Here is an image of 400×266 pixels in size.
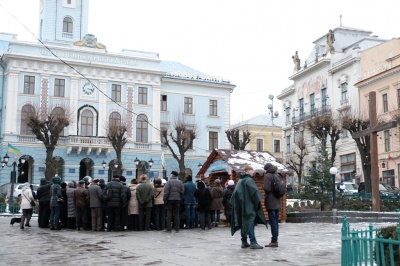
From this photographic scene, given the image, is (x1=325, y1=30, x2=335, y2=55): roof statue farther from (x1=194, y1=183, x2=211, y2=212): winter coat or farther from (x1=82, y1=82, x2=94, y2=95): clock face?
(x1=194, y1=183, x2=211, y2=212): winter coat

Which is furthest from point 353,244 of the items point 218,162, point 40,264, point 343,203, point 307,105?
point 307,105

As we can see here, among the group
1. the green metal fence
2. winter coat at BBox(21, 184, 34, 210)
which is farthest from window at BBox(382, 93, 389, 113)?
the green metal fence

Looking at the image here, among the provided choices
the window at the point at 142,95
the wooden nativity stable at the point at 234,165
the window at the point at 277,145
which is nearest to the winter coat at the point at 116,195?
the wooden nativity stable at the point at 234,165

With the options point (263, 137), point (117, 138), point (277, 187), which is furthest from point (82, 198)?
point (263, 137)

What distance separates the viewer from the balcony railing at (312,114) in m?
46.7

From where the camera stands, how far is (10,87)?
149 ft

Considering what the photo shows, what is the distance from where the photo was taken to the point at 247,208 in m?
10.6

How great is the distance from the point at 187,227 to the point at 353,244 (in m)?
11.4

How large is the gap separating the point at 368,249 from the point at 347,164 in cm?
4046

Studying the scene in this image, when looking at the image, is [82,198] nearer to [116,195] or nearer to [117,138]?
[116,195]

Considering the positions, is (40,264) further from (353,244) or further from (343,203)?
(343,203)

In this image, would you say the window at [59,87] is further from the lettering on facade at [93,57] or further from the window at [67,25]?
the window at [67,25]

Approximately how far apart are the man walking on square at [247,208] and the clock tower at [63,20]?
44521 millimetres

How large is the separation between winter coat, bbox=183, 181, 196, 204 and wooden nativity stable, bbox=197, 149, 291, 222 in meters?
2.54
